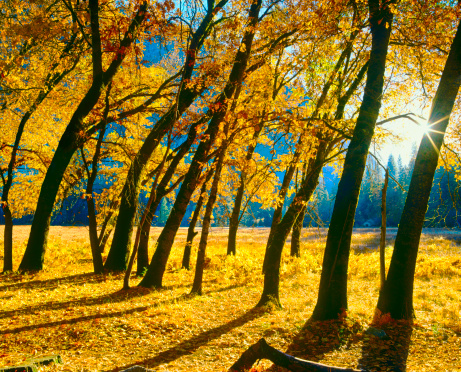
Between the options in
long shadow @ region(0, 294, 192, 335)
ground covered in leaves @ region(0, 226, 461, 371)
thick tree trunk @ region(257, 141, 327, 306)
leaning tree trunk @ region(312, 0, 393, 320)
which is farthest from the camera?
thick tree trunk @ region(257, 141, 327, 306)

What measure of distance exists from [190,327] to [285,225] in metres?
3.35

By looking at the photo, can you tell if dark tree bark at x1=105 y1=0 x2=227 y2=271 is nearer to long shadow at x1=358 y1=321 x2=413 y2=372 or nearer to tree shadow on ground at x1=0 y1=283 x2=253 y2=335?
tree shadow on ground at x1=0 y1=283 x2=253 y2=335

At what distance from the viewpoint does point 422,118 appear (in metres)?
6.72

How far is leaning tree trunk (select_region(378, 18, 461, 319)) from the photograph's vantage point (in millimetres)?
6074

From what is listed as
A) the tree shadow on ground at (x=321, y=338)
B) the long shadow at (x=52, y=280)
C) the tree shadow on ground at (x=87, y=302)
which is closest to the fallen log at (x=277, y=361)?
the tree shadow on ground at (x=321, y=338)

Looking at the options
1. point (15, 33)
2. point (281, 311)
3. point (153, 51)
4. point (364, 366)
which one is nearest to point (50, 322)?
point (281, 311)

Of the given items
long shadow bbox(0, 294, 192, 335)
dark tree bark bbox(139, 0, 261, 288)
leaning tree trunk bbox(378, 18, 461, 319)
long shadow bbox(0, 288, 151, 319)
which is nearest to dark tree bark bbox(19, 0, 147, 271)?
dark tree bark bbox(139, 0, 261, 288)

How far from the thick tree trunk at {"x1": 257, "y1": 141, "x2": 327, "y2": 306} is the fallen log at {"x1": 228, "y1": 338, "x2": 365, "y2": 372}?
159 inches

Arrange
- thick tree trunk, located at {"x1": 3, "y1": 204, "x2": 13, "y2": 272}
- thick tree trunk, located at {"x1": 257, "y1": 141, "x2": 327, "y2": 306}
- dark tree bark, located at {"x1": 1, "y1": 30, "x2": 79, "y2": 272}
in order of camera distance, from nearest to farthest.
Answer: thick tree trunk, located at {"x1": 257, "y1": 141, "x2": 327, "y2": 306} → dark tree bark, located at {"x1": 1, "y1": 30, "x2": 79, "y2": 272} → thick tree trunk, located at {"x1": 3, "y1": 204, "x2": 13, "y2": 272}

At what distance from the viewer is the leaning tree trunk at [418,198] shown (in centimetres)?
607

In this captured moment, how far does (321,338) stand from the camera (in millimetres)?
5879

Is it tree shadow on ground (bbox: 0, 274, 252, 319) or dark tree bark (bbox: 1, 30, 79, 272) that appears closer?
tree shadow on ground (bbox: 0, 274, 252, 319)

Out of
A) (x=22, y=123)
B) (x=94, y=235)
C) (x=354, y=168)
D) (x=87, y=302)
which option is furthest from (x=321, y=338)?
(x=22, y=123)

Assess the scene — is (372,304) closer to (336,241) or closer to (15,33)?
(336,241)
